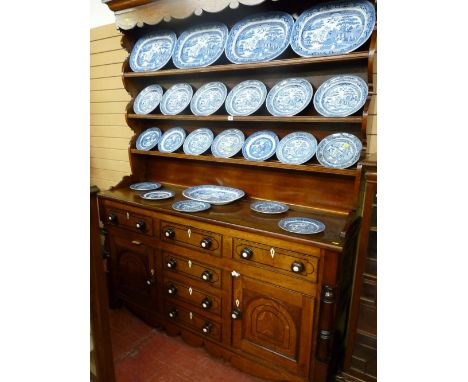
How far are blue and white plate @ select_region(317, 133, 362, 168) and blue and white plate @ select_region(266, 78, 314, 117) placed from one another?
0.78 feet

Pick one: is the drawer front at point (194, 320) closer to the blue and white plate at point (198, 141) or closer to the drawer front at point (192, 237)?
the drawer front at point (192, 237)

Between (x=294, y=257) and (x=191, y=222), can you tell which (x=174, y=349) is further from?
(x=294, y=257)

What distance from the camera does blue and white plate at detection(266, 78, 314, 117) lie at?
167cm

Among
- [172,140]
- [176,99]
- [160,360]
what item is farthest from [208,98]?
[160,360]

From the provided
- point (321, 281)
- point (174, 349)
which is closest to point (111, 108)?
point (174, 349)

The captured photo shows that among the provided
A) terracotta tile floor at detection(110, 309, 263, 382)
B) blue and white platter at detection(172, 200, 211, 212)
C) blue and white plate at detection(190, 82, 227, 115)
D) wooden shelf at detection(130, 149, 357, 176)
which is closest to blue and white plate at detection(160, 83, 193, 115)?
blue and white plate at detection(190, 82, 227, 115)

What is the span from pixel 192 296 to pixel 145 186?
0.84m

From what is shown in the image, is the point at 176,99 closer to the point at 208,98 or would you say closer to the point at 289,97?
the point at 208,98

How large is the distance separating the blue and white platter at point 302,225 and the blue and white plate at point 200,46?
3.51ft

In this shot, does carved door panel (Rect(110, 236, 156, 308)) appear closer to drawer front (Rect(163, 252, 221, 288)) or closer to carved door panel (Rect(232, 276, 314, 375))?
drawer front (Rect(163, 252, 221, 288))

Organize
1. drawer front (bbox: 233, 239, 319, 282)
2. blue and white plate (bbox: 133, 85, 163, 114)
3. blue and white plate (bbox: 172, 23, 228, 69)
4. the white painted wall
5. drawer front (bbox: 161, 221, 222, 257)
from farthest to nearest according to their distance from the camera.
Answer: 1. the white painted wall
2. blue and white plate (bbox: 133, 85, 163, 114)
3. blue and white plate (bbox: 172, 23, 228, 69)
4. drawer front (bbox: 161, 221, 222, 257)
5. drawer front (bbox: 233, 239, 319, 282)

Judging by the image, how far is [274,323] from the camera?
1.55m

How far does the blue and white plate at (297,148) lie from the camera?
5.54 ft

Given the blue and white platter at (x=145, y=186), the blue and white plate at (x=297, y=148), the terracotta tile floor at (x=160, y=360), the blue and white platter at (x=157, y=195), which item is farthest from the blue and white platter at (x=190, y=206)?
the terracotta tile floor at (x=160, y=360)
